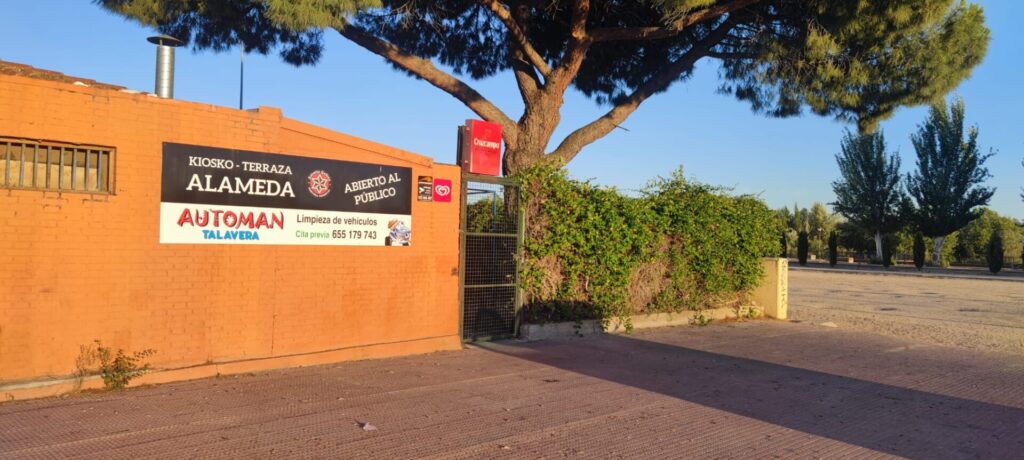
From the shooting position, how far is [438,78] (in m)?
15.1

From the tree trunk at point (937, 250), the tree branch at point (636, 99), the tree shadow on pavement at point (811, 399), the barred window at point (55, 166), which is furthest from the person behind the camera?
the tree trunk at point (937, 250)

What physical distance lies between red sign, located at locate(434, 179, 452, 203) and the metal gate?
0.29 m

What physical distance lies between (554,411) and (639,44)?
39.8ft

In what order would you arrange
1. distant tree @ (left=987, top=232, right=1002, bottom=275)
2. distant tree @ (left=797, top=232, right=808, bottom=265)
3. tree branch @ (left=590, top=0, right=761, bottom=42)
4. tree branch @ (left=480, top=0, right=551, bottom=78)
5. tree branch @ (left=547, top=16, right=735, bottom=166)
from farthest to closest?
1. distant tree @ (left=797, top=232, right=808, bottom=265)
2. distant tree @ (left=987, top=232, right=1002, bottom=275)
3. tree branch @ (left=547, top=16, right=735, bottom=166)
4. tree branch @ (left=590, top=0, right=761, bottom=42)
5. tree branch @ (left=480, top=0, right=551, bottom=78)

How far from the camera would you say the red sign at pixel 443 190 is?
1081 centimetres

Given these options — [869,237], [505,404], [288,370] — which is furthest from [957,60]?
[869,237]

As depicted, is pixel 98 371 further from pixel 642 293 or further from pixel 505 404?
pixel 642 293

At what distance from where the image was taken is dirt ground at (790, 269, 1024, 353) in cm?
1434

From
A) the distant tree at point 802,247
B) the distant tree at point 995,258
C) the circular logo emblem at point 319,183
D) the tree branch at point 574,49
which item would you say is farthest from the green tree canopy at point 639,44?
the distant tree at point 802,247

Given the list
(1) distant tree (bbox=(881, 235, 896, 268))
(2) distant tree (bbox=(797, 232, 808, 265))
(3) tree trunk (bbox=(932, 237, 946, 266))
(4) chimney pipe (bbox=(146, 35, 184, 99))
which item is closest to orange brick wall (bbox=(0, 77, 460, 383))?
(4) chimney pipe (bbox=(146, 35, 184, 99))

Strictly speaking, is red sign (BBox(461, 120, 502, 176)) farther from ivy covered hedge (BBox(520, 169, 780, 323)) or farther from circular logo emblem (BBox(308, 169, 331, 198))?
circular logo emblem (BBox(308, 169, 331, 198))

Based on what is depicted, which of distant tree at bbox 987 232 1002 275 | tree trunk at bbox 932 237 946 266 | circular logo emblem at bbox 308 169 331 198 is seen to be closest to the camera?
circular logo emblem at bbox 308 169 331 198

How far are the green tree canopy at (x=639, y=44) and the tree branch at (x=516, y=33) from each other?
1.1 inches

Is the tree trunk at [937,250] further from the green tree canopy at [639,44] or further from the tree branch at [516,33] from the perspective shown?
the tree branch at [516,33]
